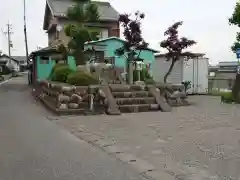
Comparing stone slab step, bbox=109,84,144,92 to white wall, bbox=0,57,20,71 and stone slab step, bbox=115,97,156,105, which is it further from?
white wall, bbox=0,57,20,71

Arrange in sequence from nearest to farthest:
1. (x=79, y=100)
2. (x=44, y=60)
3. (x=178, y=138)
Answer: (x=178, y=138) < (x=79, y=100) < (x=44, y=60)

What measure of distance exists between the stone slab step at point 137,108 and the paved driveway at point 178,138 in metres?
0.65

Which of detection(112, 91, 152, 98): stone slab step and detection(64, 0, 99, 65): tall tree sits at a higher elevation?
detection(64, 0, 99, 65): tall tree

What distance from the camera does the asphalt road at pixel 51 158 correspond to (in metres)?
5.45

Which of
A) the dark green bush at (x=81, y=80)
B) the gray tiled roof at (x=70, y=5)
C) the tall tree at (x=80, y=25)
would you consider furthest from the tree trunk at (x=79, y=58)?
the gray tiled roof at (x=70, y=5)

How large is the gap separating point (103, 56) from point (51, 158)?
50.2 feet

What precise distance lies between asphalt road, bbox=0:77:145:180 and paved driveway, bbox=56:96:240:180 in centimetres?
47

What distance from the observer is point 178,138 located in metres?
8.11

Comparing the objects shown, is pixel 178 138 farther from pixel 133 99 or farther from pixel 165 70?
pixel 165 70

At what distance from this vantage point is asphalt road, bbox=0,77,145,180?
5.45 meters

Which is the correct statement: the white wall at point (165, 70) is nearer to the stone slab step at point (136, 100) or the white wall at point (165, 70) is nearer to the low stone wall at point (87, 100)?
the low stone wall at point (87, 100)

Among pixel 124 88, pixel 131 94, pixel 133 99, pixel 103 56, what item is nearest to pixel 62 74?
pixel 124 88

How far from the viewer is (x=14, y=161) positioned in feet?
20.4

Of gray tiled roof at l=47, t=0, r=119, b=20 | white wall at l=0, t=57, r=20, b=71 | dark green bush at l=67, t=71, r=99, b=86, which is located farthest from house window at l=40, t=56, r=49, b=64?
white wall at l=0, t=57, r=20, b=71
